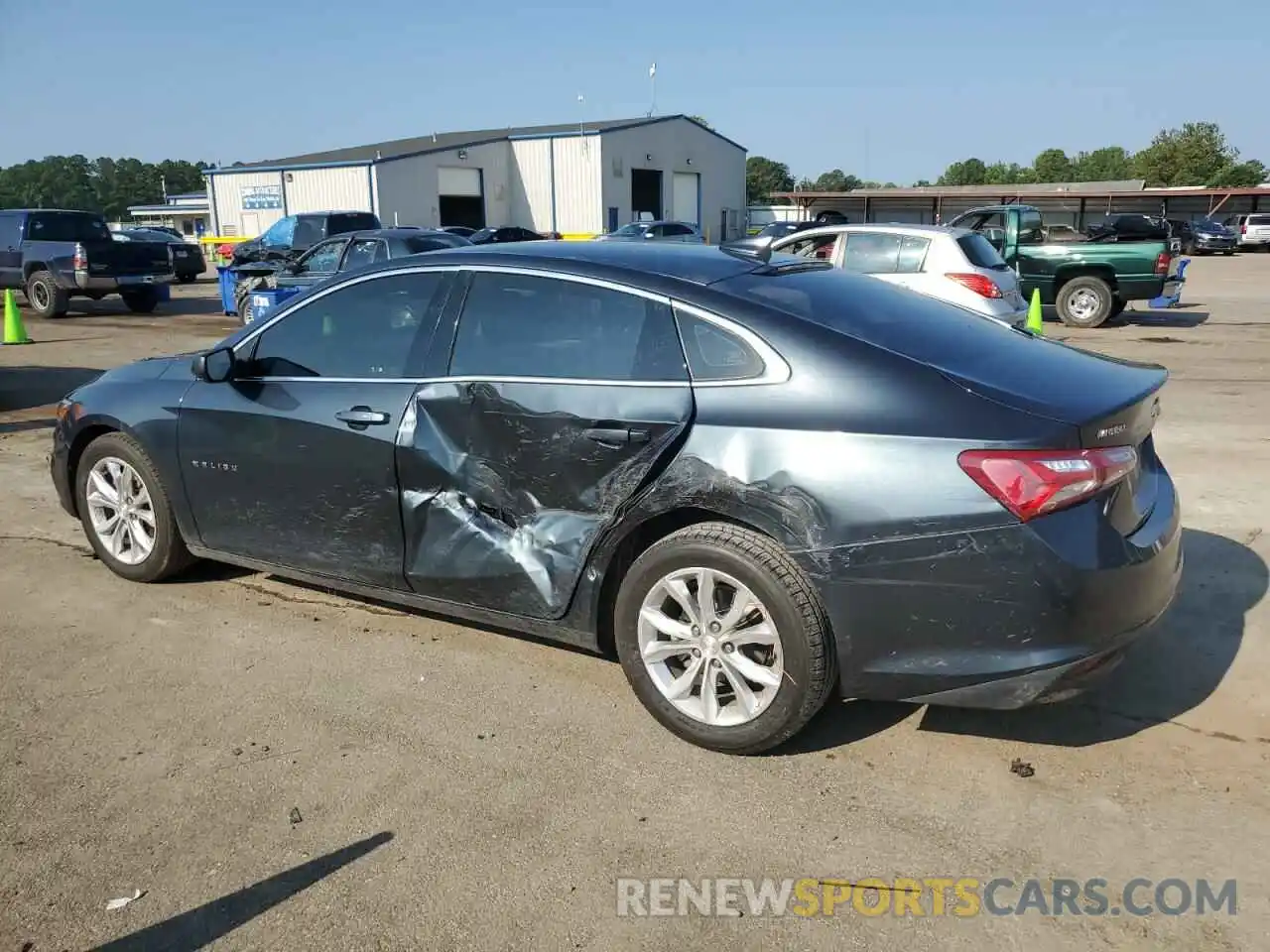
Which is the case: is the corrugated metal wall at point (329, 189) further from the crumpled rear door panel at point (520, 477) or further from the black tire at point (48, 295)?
the crumpled rear door panel at point (520, 477)

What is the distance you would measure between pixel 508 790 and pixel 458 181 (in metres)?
43.1

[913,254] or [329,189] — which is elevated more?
[329,189]

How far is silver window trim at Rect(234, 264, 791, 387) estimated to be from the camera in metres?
3.37

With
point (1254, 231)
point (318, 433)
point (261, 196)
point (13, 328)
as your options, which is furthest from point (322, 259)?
point (1254, 231)

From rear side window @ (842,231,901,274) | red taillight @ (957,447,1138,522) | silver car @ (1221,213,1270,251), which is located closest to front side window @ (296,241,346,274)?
rear side window @ (842,231,901,274)

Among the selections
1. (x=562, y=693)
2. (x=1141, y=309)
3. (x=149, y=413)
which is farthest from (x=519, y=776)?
(x=1141, y=309)

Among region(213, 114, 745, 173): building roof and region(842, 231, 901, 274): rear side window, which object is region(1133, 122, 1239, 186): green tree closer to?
region(213, 114, 745, 173): building roof

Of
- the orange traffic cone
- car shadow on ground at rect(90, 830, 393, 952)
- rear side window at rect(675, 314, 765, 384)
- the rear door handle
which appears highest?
rear side window at rect(675, 314, 765, 384)

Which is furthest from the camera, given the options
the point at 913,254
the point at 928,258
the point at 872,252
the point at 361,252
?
the point at 361,252

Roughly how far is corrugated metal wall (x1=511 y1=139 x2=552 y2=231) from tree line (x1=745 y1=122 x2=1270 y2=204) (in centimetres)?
3470

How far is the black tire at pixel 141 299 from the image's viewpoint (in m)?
20.2

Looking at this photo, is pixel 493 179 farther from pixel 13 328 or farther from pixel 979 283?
pixel 979 283

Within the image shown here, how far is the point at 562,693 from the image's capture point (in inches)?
155

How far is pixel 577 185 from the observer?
147 feet
